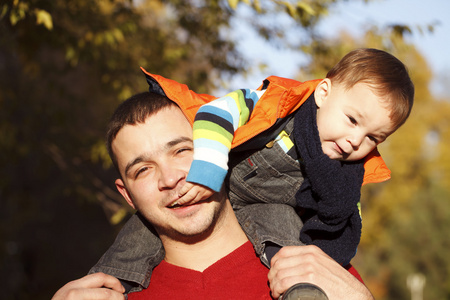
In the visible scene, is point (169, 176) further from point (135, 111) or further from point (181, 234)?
point (135, 111)

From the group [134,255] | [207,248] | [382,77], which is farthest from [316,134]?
[134,255]

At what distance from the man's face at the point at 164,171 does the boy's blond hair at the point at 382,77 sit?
0.91 meters

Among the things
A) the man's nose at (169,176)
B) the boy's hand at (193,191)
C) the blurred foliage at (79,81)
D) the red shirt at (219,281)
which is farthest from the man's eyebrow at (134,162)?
the blurred foliage at (79,81)

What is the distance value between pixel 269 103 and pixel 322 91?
15.7 inches

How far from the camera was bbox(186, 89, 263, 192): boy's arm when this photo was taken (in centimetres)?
215

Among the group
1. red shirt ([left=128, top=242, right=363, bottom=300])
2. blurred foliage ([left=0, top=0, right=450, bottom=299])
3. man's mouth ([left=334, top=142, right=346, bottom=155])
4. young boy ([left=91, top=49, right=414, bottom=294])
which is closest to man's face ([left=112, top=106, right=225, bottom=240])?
young boy ([left=91, top=49, right=414, bottom=294])

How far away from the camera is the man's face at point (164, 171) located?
2.59 meters

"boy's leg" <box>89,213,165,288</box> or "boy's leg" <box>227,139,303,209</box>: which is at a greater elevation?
"boy's leg" <box>227,139,303,209</box>

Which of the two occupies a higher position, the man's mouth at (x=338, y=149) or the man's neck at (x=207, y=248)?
the man's mouth at (x=338, y=149)

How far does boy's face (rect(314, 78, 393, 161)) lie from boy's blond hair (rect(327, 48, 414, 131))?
3 cm

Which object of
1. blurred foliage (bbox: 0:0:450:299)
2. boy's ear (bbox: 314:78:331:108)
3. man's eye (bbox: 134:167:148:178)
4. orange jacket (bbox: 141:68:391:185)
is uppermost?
orange jacket (bbox: 141:68:391:185)

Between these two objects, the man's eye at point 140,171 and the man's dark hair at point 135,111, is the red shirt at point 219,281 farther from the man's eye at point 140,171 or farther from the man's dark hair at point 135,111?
the man's dark hair at point 135,111

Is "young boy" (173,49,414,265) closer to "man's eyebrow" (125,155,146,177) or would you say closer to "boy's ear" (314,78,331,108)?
"boy's ear" (314,78,331,108)

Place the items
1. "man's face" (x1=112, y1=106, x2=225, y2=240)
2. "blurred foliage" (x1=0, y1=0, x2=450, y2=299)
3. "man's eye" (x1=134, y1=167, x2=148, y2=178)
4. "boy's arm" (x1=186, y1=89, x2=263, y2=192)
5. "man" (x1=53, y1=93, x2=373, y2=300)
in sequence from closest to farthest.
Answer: "boy's arm" (x1=186, y1=89, x2=263, y2=192)
"man" (x1=53, y1=93, x2=373, y2=300)
"man's face" (x1=112, y1=106, x2=225, y2=240)
"man's eye" (x1=134, y1=167, x2=148, y2=178)
"blurred foliage" (x1=0, y1=0, x2=450, y2=299)
